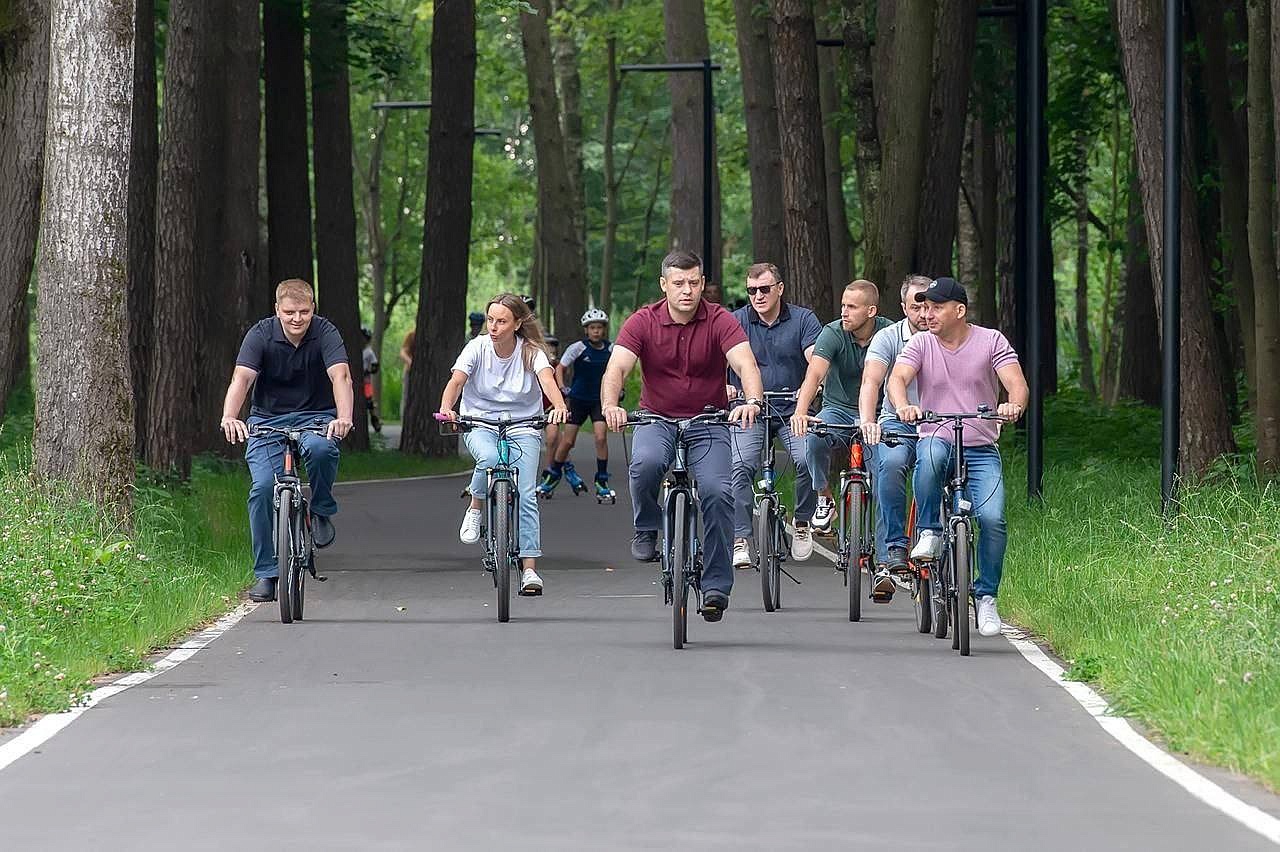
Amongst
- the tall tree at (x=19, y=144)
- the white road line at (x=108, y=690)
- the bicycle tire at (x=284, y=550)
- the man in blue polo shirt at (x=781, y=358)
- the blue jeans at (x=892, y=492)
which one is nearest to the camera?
the white road line at (x=108, y=690)

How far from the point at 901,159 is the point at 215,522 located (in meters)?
7.86

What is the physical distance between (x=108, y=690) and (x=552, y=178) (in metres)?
28.1

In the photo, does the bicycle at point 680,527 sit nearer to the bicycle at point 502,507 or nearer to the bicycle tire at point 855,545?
the bicycle tire at point 855,545

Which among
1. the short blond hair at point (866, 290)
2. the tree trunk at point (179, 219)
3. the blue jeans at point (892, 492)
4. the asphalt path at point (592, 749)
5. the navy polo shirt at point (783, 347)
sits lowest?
the asphalt path at point (592, 749)

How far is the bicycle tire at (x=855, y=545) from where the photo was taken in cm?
1309

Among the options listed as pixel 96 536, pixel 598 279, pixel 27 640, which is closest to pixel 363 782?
pixel 27 640

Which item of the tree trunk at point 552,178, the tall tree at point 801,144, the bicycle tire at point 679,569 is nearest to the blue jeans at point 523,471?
the bicycle tire at point 679,569

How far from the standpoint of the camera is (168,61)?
23.0 metres

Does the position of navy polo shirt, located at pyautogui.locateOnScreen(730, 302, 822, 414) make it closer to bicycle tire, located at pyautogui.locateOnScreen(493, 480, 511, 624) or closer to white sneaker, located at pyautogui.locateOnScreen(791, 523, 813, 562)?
Result: white sneaker, located at pyautogui.locateOnScreen(791, 523, 813, 562)

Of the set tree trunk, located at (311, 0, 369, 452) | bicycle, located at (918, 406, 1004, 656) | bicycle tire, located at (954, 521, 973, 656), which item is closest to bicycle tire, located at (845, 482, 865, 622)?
bicycle, located at (918, 406, 1004, 656)

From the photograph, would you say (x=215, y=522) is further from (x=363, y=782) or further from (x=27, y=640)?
(x=363, y=782)

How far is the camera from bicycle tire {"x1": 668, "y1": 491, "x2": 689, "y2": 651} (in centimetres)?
1184

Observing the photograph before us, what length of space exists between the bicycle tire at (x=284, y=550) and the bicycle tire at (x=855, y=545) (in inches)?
123

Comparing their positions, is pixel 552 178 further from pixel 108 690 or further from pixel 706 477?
pixel 108 690
